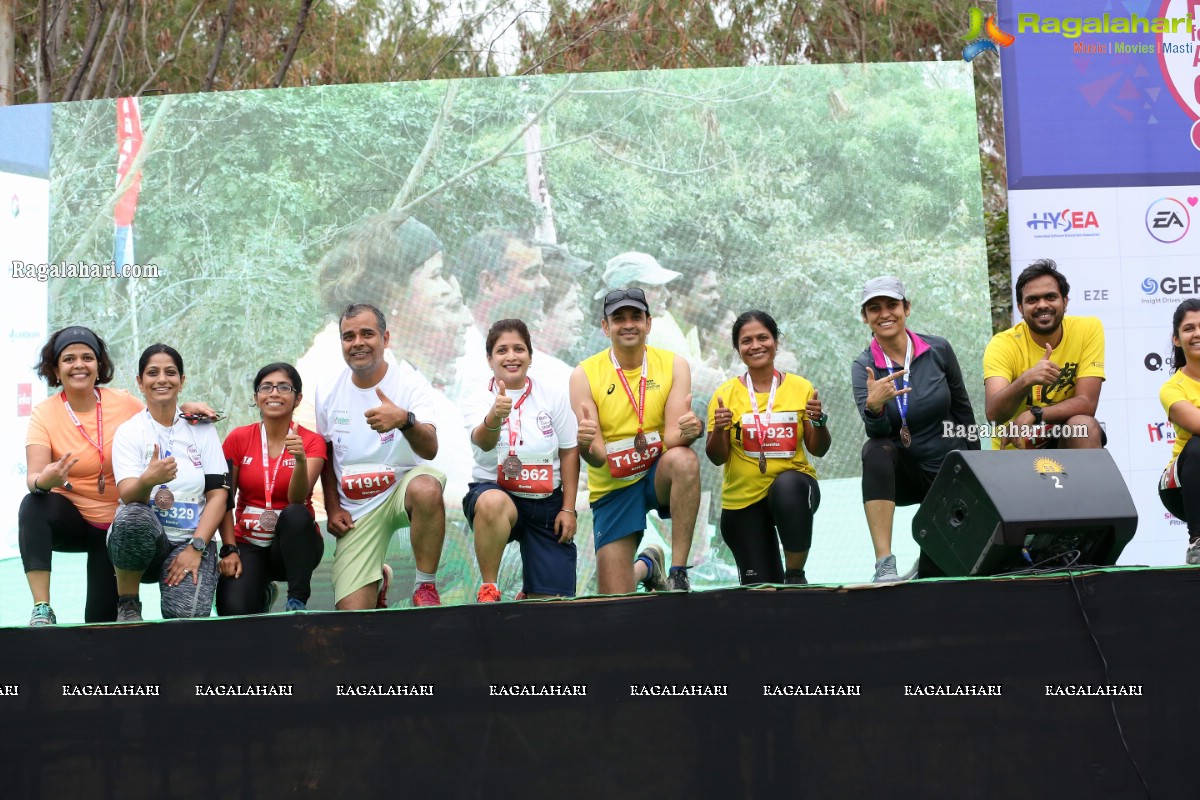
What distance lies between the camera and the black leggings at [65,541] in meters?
3.90

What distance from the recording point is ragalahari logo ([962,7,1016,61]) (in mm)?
5078

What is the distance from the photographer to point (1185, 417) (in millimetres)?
3895

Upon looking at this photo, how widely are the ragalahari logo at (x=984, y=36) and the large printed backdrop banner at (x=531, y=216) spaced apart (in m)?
0.12

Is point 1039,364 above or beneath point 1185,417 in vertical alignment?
above

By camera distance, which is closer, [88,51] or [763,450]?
[763,450]

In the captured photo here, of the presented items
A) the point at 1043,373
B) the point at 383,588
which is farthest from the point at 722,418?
the point at 383,588

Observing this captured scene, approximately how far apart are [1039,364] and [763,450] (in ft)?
3.05

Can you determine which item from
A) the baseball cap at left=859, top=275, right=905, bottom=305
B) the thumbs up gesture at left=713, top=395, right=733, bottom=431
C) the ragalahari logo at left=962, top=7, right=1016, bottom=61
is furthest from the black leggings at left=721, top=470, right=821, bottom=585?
the ragalahari logo at left=962, top=7, right=1016, bottom=61

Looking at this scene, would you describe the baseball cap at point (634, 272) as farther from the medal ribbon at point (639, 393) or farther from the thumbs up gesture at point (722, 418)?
the thumbs up gesture at point (722, 418)

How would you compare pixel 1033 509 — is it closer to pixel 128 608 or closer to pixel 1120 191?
pixel 1120 191

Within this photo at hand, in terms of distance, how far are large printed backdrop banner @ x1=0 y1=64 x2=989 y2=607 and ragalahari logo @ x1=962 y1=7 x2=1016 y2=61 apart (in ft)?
0.38

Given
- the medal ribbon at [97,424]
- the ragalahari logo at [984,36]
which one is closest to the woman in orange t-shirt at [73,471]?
the medal ribbon at [97,424]

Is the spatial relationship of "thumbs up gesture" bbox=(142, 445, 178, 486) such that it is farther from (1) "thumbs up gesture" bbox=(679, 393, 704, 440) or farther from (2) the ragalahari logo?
(2) the ragalahari logo

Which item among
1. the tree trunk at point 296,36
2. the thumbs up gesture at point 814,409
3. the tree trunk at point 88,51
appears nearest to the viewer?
the thumbs up gesture at point 814,409
